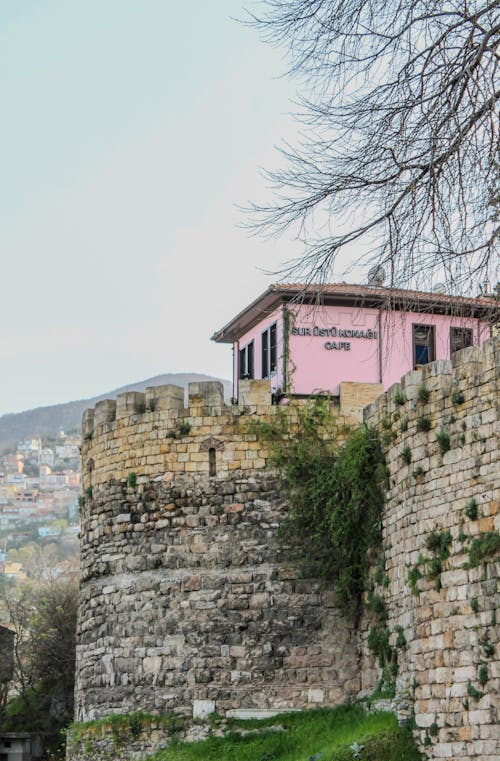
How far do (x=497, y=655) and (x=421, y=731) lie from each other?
6.45 feet

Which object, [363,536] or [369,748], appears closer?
[369,748]

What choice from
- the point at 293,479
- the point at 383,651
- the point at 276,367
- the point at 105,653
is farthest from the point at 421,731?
the point at 276,367

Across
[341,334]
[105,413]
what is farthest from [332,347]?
[105,413]

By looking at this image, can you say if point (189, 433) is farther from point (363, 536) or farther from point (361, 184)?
point (361, 184)

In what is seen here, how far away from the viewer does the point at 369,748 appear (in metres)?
15.1

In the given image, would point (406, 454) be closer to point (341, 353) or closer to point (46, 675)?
point (341, 353)

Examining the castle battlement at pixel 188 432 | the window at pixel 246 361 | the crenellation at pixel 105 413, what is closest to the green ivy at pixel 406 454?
the castle battlement at pixel 188 432

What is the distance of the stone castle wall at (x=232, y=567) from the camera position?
1491 centimetres

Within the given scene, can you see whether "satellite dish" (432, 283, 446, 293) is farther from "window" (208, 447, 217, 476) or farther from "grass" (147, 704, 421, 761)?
"window" (208, 447, 217, 476)

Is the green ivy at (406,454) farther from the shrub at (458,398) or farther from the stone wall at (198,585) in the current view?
the stone wall at (198,585)

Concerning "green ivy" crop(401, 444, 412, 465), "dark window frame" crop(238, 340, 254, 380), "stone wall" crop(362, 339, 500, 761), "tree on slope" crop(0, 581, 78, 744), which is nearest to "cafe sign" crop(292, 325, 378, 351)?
"dark window frame" crop(238, 340, 254, 380)

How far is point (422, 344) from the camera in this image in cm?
2567

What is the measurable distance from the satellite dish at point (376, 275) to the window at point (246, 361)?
48.2 ft

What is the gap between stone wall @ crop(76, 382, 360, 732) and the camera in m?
17.9
